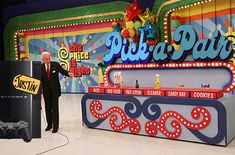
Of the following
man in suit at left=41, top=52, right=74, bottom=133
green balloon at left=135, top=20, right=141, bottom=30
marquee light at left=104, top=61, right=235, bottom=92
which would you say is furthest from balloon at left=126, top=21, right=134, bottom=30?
man in suit at left=41, top=52, right=74, bottom=133

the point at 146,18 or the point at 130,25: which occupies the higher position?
the point at 146,18

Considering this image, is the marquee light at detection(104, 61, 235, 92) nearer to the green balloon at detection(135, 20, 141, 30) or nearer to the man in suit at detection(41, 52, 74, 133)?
the green balloon at detection(135, 20, 141, 30)

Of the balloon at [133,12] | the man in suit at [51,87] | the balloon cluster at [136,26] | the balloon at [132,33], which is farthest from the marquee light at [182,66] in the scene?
the man in suit at [51,87]

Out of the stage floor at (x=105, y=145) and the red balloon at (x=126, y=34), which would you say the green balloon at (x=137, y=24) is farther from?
→ the stage floor at (x=105, y=145)

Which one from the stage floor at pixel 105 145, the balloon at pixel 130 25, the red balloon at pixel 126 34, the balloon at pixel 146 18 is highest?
the balloon at pixel 146 18

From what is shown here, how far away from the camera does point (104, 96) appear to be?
17.6 ft

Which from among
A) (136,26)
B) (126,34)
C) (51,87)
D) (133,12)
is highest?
(133,12)

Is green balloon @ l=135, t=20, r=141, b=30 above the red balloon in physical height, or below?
above

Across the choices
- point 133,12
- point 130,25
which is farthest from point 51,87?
point 133,12

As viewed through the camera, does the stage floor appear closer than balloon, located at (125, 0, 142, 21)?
Yes

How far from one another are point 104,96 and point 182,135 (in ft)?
5.45

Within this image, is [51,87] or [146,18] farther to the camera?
[146,18]

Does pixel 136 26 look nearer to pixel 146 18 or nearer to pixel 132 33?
pixel 132 33

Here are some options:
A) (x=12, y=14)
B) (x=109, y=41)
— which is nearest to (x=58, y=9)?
(x=12, y=14)
